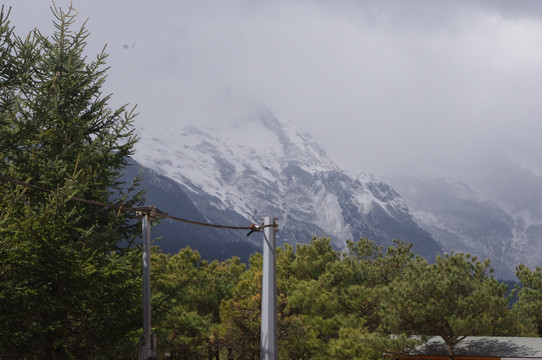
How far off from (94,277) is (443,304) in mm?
18324

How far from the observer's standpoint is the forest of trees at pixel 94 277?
13617mm

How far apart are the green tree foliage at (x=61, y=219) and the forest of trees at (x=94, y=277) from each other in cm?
4

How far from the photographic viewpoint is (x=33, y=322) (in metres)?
14.1

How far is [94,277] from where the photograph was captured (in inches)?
601

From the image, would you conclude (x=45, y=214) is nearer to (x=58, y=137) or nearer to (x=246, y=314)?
(x=58, y=137)

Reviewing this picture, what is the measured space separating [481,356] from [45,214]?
26758mm

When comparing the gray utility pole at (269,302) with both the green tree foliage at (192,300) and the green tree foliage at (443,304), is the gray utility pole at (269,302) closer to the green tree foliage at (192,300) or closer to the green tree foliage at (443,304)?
the green tree foliage at (192,300)

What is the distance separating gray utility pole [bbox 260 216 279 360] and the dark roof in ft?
73.1

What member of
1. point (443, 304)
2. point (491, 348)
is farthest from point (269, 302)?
point (491, 348)

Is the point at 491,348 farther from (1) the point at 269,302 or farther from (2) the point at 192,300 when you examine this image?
(1) the point at 269,302

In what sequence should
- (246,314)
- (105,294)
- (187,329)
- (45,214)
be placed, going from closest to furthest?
(45,214) → (105,294) → (246,314) → (187,329)

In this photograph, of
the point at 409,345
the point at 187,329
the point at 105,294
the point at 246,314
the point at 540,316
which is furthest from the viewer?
the point at 540,316

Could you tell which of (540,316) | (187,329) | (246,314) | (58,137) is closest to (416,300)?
(246,314)

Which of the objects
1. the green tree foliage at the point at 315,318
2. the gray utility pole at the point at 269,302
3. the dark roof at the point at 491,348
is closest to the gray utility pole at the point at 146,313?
the gray utility pole at the point at 269,302
